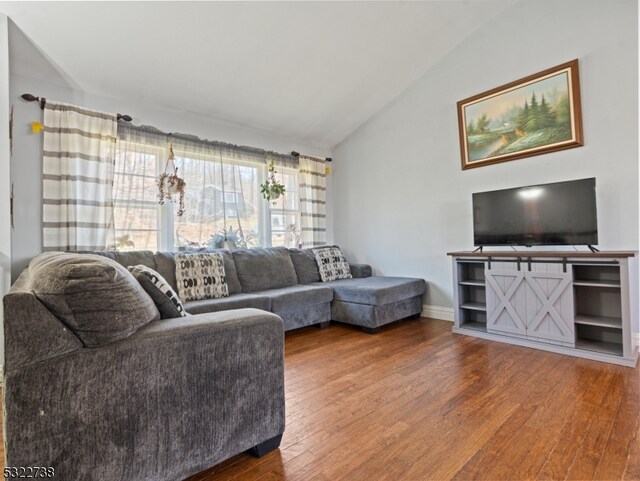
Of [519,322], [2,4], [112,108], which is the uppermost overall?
[2,4]

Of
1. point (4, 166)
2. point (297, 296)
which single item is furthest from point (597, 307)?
point (4, 166)

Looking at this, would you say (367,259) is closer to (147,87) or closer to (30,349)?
(147,87)

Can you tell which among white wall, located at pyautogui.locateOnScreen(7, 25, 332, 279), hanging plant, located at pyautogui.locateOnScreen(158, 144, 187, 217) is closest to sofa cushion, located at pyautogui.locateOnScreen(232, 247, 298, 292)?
hanging plant, located at pyautogui.locateOnScreen(158, 144, 187, 217)

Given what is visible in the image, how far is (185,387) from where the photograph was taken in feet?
4.07

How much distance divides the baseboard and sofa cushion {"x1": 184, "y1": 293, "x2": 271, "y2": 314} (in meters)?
1.93

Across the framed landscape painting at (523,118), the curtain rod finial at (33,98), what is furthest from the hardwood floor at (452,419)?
the curtain rod finial at (33,98)

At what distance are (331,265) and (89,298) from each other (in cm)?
338

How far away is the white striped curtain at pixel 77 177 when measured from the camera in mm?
2846

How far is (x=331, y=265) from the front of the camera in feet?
14.2

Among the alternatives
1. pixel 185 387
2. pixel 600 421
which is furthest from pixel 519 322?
pixel 185 387

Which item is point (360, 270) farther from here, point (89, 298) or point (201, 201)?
point (89, 298)

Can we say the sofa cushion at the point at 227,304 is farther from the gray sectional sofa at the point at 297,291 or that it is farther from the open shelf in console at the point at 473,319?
the open shelf in console at the point at 473,319

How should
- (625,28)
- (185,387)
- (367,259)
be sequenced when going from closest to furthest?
(185,387) → (625,28) → (367,259)

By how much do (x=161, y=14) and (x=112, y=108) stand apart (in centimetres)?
111
